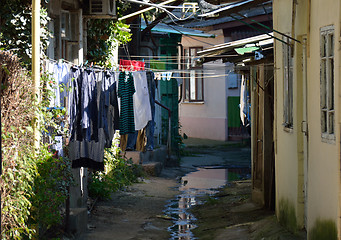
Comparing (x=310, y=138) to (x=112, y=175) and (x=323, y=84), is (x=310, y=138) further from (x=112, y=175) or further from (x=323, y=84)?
(x=112, y=175)

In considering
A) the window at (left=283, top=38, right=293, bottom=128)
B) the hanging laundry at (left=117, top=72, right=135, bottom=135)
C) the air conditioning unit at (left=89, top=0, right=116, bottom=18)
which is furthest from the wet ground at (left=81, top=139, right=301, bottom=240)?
the air conditioning unit at (left=89, top=0, right=116, bottom=18)

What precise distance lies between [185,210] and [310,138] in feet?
19.9

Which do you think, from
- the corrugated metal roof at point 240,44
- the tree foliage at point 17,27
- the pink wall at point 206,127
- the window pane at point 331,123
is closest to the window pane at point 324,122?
the window pane at point 331,123

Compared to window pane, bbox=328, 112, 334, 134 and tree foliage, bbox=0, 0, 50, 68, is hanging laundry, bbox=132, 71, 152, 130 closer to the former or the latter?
tree foliage, bbox=0, 0, 50, 68

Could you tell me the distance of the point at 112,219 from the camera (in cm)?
1262

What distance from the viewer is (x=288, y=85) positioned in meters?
10.2

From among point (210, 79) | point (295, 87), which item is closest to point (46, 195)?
point (295, 87)

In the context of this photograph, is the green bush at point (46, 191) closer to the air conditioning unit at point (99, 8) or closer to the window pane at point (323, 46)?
the window pane at point (323, 46)

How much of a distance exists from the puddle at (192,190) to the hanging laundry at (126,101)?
1995 millimetres

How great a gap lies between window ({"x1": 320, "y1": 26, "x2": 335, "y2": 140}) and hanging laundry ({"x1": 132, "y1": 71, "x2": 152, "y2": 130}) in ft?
16.6

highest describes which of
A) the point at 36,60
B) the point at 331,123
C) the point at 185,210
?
the point at 36,60

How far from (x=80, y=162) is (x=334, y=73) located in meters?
5.84

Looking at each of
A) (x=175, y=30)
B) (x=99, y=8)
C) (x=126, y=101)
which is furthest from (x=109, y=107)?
(x=175, y=30)

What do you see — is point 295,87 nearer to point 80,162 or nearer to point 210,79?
point 80,162
